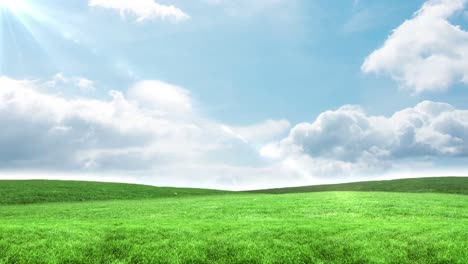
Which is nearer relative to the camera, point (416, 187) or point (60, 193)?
point (60, 193)

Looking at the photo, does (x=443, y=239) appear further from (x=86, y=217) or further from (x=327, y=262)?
(x=86, y=217)

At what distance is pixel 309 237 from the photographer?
81.6 ft

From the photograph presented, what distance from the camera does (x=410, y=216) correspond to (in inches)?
1363

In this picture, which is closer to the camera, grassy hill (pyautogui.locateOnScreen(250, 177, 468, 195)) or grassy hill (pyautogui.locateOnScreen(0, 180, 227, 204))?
grassy hill (pyautogui.locateOnScreen(0, 180, 227, 204))

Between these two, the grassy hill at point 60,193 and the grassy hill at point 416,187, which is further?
the grassy hill at point 416,187

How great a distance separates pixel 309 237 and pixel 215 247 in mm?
5030

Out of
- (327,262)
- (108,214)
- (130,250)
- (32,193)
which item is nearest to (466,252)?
(327,262)

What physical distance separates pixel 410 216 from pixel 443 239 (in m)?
11.1

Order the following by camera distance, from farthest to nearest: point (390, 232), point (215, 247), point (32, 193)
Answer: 1. point (32, 193)
2. point (390, 232)
3. point (215, 247)

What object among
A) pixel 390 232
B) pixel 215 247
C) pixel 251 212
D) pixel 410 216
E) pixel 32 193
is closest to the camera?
pixel 215 247

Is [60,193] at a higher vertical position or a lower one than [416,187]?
lower

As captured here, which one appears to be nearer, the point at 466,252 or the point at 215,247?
the point at 466,252

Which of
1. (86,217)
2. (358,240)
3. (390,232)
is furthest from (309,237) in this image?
(86,217)

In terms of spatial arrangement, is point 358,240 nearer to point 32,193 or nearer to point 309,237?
point 309,237
